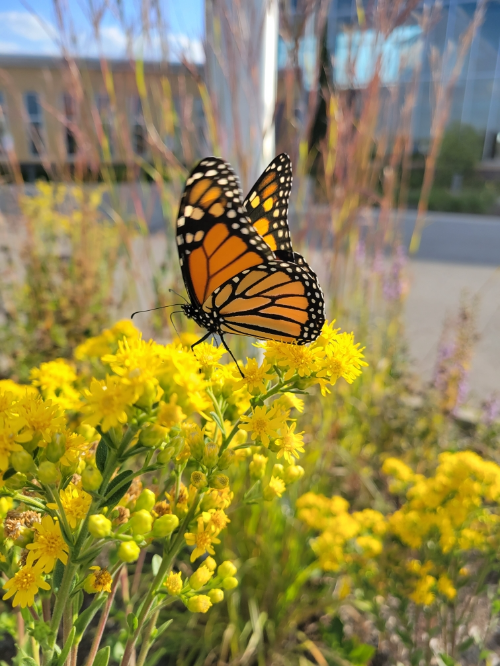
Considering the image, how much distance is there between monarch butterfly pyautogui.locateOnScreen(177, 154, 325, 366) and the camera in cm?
124

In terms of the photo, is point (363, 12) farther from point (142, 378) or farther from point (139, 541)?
point (139, 541)

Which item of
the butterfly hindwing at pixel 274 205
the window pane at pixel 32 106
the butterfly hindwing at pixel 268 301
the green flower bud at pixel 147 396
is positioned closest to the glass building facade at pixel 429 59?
the butterfly hindwing at pixel 274 205

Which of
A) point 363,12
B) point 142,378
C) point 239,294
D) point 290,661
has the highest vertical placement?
point 363,12

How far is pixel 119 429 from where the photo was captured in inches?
27.6

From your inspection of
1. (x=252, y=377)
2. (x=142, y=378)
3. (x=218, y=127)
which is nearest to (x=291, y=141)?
(x=218, y=127)

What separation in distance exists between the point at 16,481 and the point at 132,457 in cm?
17

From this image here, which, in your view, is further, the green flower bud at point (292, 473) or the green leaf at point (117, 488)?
the green flower bud at point (292, 473)

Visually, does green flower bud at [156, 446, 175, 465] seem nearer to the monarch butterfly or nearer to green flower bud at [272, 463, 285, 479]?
green flower bud at [272, 463, 285, 479]

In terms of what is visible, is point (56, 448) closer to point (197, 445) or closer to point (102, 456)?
point (102, 456)

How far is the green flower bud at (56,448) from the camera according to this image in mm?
710

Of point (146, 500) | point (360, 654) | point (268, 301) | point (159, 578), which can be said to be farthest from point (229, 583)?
point (360, 654)

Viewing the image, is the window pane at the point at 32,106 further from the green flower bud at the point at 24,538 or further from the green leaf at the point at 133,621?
the green leaf at the point at 133,621

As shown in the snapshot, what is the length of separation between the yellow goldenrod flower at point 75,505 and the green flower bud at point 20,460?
0.41 ft

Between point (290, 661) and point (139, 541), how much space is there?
5.34 feet
